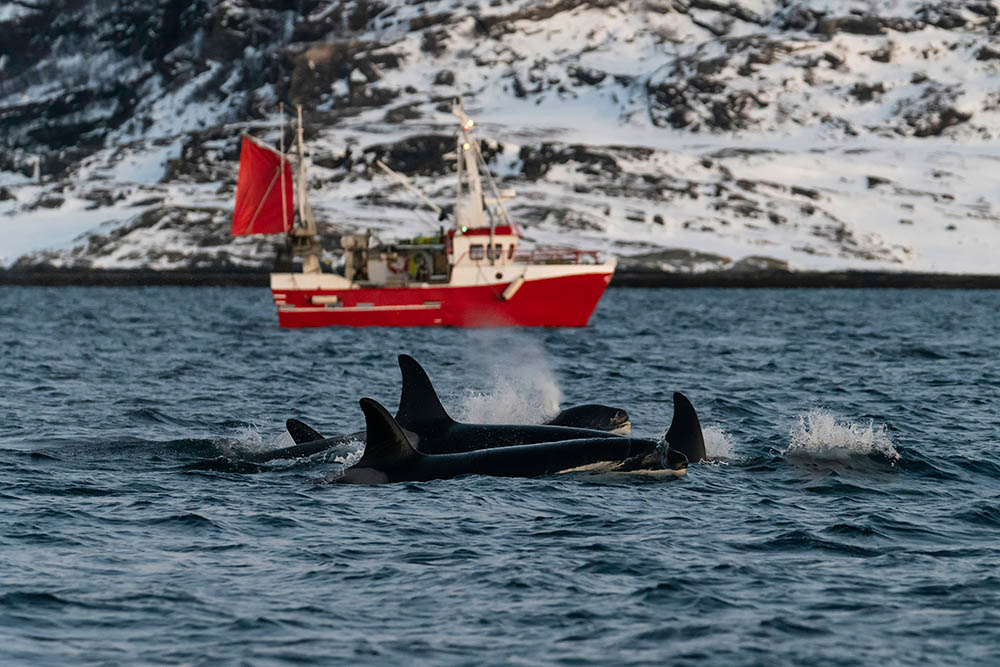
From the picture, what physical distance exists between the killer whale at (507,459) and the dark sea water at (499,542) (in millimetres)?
348

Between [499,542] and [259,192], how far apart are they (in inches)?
3287

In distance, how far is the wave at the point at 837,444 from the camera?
85.0 feet

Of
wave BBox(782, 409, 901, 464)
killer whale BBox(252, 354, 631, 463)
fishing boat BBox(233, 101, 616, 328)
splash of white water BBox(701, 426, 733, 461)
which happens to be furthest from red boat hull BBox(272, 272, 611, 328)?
killer whale BBox(252, 354, 631, 463)

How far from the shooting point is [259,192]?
3922 inches

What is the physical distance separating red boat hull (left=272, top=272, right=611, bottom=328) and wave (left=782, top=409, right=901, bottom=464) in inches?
2056

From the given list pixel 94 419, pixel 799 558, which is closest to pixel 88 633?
pixel 799 558

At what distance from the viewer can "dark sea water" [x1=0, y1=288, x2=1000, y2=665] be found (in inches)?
574

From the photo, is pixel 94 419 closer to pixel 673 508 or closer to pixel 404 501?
pixel 404 501

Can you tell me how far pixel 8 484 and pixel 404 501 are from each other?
6.73m

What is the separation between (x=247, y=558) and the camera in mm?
17938

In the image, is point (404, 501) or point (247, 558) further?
point (404, 501)

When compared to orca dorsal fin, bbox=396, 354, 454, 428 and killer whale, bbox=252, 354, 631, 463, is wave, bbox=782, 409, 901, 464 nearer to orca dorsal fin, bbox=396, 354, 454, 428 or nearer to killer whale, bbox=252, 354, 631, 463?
killer whale, bbox=252, 354, 631, 463

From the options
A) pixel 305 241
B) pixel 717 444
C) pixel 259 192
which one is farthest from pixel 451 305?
pixel 717 444

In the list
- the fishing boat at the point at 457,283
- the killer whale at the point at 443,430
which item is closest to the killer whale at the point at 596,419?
the killer whale at the point at 443,430
